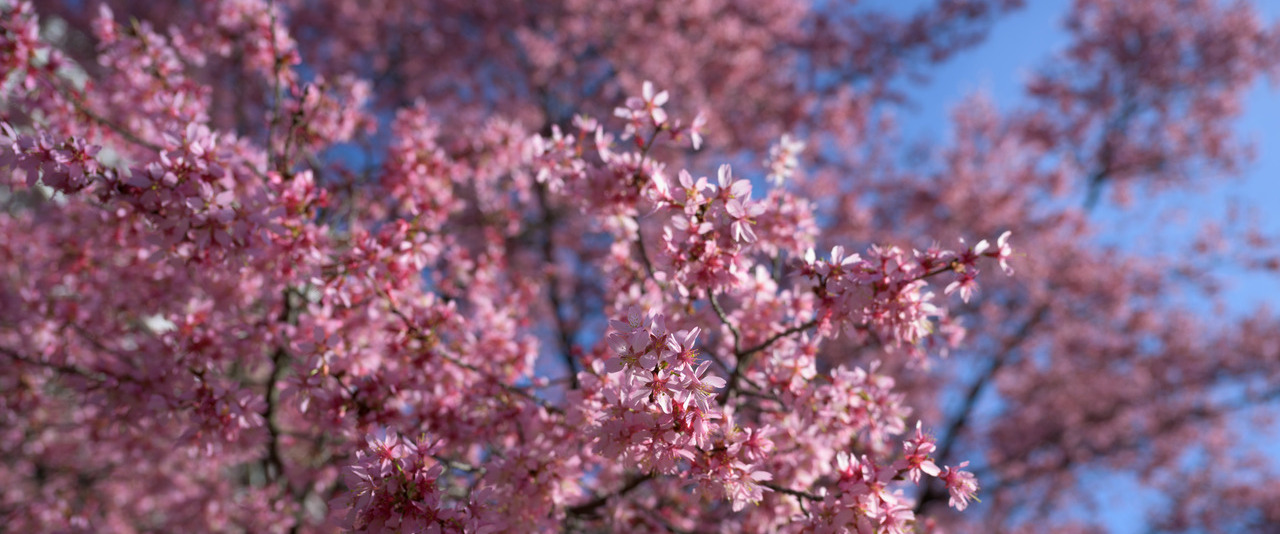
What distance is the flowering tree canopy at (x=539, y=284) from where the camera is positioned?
2953 mm

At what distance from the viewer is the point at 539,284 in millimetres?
6719

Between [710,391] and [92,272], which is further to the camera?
[92,272]

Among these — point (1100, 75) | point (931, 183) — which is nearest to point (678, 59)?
point (931, 183)

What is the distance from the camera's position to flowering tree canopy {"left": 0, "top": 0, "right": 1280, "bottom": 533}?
295cm

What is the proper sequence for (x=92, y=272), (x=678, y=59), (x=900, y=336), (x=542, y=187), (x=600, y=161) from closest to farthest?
(x=900, y=336) < (x=600, y=161) < (x=92, y=272) < (x=542, y=187) < (x=678, y=59)

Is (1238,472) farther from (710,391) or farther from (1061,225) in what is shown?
(710,391)

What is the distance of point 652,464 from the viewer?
257 cm

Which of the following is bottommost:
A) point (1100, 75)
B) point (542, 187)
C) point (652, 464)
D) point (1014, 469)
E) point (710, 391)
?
point (652, 464)

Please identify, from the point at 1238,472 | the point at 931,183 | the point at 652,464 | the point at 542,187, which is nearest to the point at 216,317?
the point at 652,464

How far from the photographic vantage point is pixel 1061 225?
1124 centimetres

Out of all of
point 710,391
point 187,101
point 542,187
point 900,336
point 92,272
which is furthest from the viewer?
point 542,187

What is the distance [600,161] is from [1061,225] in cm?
1062

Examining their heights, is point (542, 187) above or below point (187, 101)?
above

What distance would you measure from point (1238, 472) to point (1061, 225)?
22.5ft
